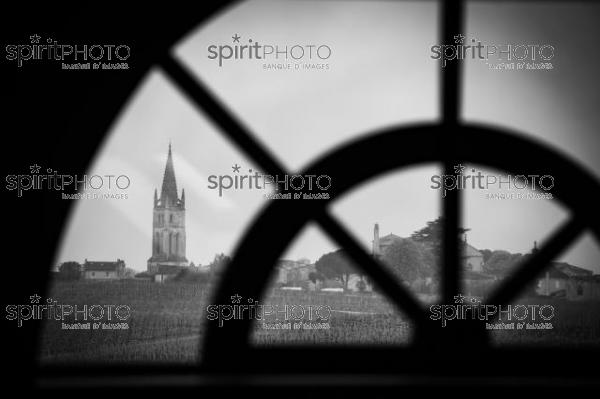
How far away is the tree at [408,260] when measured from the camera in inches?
758

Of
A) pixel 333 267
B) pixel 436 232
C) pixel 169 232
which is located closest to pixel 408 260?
pixel 333 267

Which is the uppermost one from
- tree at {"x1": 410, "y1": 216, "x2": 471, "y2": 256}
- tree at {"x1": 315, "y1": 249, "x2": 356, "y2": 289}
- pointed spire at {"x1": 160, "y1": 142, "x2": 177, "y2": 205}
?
pointed spire at {"x1": 160, "y1": 142, "x2": 177, "y2": 205}

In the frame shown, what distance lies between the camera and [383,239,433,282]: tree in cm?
1927

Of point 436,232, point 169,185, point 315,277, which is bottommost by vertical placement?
point 315,277

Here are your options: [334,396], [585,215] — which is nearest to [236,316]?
[334,396]

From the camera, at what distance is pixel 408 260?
20.2m

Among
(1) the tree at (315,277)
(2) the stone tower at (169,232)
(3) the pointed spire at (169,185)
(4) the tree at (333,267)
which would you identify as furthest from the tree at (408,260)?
(2) the stone tower at (169,232)

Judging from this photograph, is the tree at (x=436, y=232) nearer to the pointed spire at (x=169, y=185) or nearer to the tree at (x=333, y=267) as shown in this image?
the tree at (x=333, y=267)

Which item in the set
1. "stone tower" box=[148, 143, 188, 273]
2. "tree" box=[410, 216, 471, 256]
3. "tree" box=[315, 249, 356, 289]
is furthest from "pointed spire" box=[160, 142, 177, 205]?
"tree" box=[410, 216, 471, 256]

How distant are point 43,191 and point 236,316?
4.31ft

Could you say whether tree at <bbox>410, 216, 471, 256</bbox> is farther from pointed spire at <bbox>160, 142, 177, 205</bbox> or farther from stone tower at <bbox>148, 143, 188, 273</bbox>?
stone tower at <bbox>148, 143, 188, 273</bbox>

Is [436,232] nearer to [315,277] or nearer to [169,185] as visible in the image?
[315,277]

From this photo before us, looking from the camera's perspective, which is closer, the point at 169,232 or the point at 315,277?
the point at 315,277

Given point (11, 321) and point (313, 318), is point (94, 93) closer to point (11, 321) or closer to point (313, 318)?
point (11, 321)
